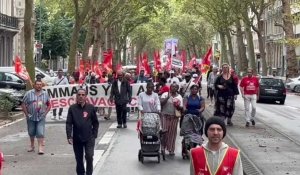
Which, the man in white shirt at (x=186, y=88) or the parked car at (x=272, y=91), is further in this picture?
the parked car at (x=272, y=91)

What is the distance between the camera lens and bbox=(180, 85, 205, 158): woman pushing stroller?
1259 centimetres

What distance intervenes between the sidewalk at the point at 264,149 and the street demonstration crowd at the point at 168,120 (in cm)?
90

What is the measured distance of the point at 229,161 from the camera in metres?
5.27

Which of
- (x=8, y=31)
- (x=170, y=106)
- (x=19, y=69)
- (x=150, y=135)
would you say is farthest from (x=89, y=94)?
(x=8, y=31)

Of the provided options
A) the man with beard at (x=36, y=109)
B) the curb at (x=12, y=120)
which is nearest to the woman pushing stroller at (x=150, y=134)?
the man with beard at (x=36, y=109)

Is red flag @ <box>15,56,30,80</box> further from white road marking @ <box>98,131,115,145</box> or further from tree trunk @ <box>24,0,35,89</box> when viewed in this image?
white road marking @ <box>98,131,115,145</box>

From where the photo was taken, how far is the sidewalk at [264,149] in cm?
1192

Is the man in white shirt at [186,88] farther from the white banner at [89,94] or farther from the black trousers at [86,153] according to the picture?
the black trousers at [86,153]

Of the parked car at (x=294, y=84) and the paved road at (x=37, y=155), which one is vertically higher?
the parked car at (x=294, y=84)

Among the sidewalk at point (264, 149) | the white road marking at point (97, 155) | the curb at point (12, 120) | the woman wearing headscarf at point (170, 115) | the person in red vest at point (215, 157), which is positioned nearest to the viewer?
the person in red vest at point (215, 157)

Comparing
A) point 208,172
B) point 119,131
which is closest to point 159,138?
point 119,131

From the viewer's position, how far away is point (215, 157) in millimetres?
5262

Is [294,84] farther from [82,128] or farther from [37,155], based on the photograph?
[82,128]

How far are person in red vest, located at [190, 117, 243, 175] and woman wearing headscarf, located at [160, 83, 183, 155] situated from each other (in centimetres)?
802
